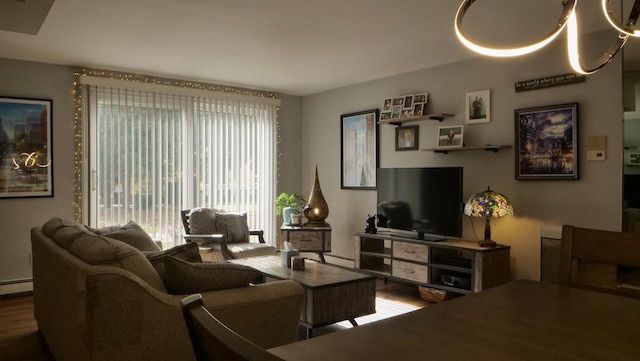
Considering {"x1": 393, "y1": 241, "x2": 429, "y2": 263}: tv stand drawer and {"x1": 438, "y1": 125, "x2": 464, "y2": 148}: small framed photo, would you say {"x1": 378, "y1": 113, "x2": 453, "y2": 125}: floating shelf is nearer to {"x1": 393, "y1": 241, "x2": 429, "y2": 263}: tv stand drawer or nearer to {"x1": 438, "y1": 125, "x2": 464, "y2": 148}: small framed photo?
{"x1": 438, "y1": 125, "x2": 464, "y2": 148}: small framed photo

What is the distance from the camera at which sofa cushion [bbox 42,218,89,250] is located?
→ 2.60 metres

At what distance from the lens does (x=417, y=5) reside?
10.7 feet

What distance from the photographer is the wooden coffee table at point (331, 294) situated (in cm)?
321

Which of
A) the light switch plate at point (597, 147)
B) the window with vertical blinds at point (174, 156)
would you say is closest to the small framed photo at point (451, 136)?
the light switch plate at point (597, 147)

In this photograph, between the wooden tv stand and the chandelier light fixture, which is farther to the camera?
the wooden tv stand

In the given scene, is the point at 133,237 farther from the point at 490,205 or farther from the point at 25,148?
the point at 490,205

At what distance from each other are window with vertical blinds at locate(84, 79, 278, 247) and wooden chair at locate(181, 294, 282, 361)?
16.6ft

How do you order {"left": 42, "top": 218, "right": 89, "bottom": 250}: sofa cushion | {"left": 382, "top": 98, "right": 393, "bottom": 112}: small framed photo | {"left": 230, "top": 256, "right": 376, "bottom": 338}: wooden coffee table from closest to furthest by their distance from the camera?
{"left": 42, "top": 218, "right": 89, "bottom": 250}: sofa cushion, {"left": 230, "top": 256, "right": 376, "bottom": 338}: wooden coffee table, {"left": 382, "top": 98, "right": 393, "bottom": 112}: small framed photo

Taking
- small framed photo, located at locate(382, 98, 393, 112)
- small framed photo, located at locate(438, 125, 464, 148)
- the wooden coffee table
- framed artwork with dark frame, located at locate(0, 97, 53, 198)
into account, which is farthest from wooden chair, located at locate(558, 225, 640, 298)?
framed artwork with dark frame, located at locate(0, 97, 53, 198)

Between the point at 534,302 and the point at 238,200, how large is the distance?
5114 mm

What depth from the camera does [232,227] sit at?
212 inches

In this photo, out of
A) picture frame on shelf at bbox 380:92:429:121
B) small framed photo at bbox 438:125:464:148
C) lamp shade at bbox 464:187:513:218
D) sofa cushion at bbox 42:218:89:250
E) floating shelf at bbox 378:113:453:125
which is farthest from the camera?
picture frame on shelf at bbox 380:92:429:121

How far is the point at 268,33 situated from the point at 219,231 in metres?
2.43

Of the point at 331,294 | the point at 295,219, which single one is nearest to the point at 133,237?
the point at 331,294
